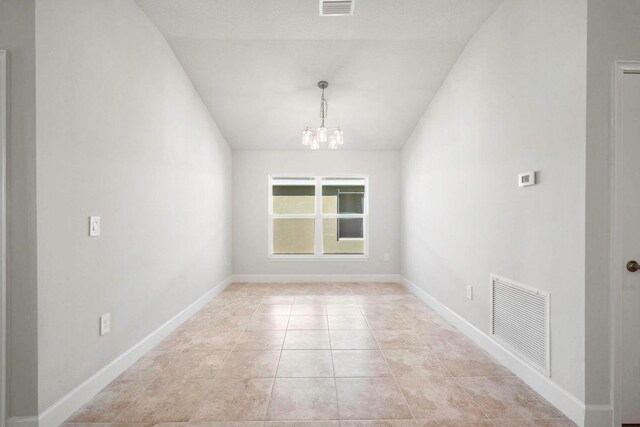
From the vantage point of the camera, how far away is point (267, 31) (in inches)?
124

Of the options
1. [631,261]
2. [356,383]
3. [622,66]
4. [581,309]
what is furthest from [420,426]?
[622,66]

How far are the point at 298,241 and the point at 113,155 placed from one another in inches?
151

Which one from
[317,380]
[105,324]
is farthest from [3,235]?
[317,380]

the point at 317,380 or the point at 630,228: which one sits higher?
the point at 630,228

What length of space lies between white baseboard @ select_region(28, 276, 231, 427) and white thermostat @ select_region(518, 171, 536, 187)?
3090 mm

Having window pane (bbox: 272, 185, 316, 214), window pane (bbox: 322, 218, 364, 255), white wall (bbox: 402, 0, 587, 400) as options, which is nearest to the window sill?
window pane (bbox: 322, 218, 364, 255)

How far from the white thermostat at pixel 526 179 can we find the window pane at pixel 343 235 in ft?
12.1

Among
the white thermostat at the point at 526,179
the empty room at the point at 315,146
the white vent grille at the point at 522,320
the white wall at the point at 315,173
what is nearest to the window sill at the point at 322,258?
the white wall at the point at 315,173

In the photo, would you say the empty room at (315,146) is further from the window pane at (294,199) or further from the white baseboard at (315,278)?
the window pane at (294,199)

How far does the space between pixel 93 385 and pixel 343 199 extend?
176 inches

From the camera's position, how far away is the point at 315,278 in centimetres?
562

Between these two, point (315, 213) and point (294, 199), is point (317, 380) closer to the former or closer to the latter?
point (315, 213)

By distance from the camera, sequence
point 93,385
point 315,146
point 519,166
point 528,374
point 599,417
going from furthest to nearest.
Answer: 1. point 315,146
2. point 519,166
3. point 528,374
4. point 93,385
5. point 599,417

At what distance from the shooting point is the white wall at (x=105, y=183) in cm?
176
